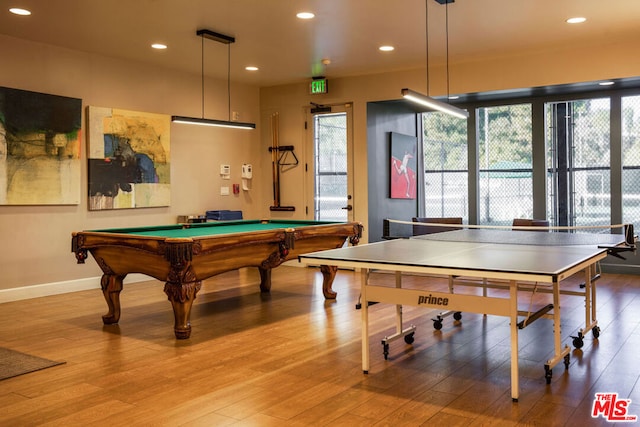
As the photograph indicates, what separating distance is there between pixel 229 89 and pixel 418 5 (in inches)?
146

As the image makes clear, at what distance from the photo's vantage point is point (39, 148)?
6.16 metres

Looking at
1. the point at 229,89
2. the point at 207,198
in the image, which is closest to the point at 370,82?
the point at 229,89

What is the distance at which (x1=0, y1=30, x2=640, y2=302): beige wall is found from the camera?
20.2ft

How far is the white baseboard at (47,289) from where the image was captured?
602cm

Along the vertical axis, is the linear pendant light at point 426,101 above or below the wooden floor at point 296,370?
above

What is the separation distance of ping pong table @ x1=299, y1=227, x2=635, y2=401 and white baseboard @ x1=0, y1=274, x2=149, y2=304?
Result: 12.8 ft

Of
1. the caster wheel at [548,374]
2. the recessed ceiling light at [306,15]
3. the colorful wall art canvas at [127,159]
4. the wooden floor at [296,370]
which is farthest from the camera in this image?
the colorful wall art canvas at [127,159]

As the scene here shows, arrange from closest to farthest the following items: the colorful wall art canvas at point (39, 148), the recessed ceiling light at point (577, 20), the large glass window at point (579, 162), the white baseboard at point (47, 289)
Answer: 1. the recessed ceiling light at point (577, 20)
2. the colorful wall art canvas at point (39, 148)
3. the white baseboard at point (47, 289)
4. the large glass window at point (579, 162)

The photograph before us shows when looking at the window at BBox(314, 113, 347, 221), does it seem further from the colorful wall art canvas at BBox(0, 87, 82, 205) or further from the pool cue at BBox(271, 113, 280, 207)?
the colorful wall art canvas at BBox(0, 87, 82, 205)

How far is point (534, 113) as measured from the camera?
8.09 m

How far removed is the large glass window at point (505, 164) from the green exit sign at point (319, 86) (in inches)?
90.1

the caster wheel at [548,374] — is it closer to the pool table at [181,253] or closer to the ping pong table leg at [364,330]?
the ping pong table leg at [364,330]

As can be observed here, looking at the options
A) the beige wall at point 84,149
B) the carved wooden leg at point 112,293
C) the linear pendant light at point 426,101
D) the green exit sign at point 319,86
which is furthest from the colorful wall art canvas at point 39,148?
the linear pendant light at point 426,101

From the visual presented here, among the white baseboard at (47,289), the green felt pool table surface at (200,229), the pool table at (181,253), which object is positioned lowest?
the white baseboard at (47,289)
